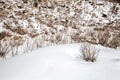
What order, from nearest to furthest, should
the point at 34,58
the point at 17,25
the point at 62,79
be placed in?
the point at 62,79 → the point at 34,58 → the point at 17,25

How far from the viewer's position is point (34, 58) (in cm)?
267

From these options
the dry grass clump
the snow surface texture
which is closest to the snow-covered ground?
the snow surface texture

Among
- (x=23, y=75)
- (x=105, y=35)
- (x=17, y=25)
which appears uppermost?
(x=23, y=75)

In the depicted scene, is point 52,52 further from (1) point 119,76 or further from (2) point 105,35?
(2) point 105,35

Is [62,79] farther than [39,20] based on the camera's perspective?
No

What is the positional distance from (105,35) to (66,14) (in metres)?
1.78

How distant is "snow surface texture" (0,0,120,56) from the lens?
18.5ft

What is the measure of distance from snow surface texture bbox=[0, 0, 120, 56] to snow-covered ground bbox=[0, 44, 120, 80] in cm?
226

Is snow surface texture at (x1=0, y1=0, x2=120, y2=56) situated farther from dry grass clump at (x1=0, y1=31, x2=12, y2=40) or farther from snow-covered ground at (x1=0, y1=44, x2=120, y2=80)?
snow-covered ground at (x1=0, y1=44, x2=120, y2=80)

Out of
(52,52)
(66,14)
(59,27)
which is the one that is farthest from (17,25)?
(52,52)

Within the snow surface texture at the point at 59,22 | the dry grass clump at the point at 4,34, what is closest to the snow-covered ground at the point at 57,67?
the snow surface texture at the point at 59,22

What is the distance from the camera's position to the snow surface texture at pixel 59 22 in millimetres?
5641

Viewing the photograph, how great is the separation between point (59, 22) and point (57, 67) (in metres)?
4.49

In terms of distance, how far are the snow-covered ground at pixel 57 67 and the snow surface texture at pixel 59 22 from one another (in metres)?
2.26
